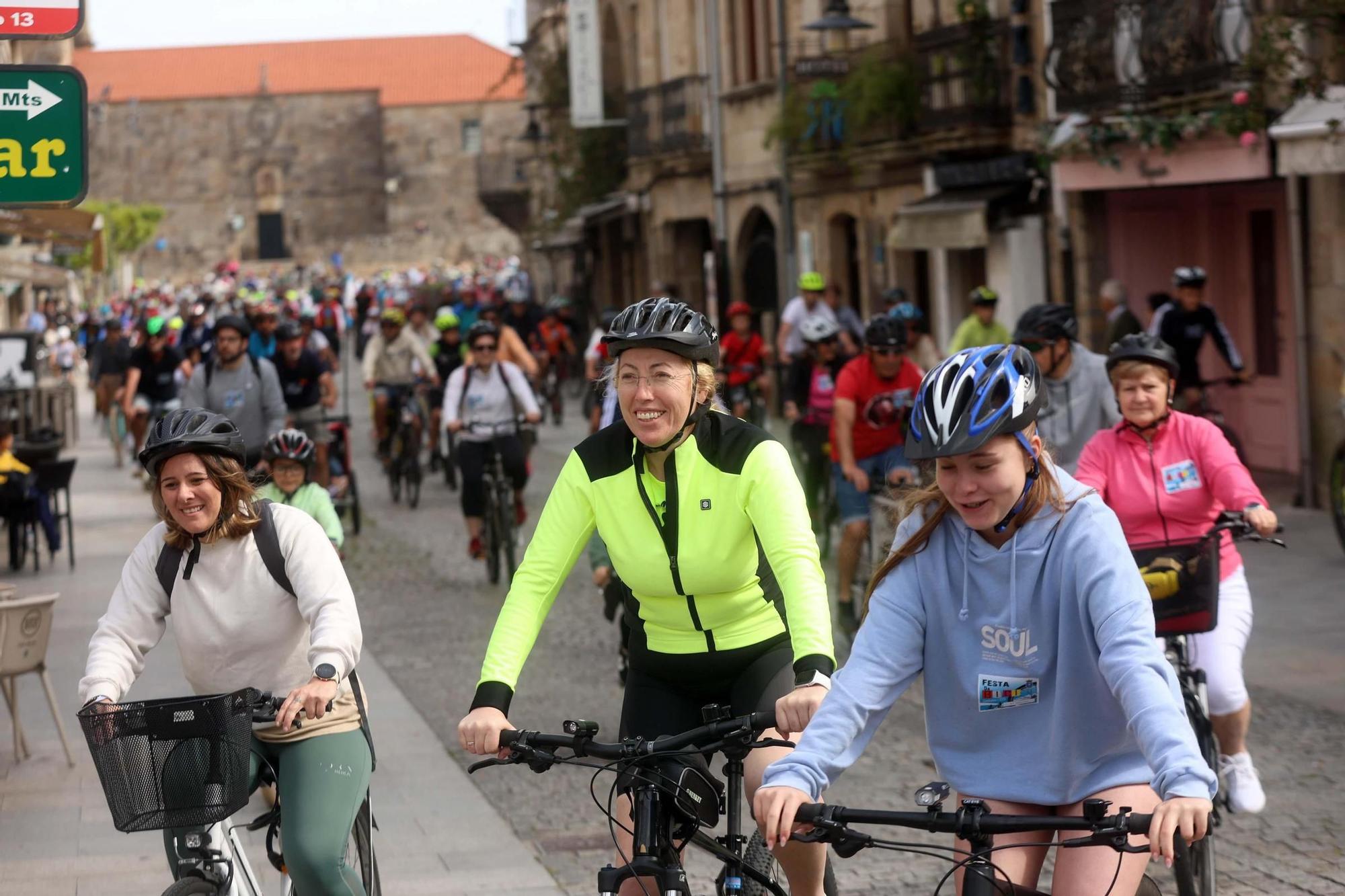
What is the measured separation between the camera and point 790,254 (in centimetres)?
2603

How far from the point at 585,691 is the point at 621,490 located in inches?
209

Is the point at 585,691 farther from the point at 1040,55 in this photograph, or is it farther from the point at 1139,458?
the point at 1040,55

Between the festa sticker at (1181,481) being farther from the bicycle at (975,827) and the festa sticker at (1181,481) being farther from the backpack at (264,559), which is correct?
the bicycle at (975,827)

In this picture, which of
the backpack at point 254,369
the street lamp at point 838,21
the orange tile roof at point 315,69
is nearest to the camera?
the backpack at point 254,369

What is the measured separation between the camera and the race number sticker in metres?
3.47

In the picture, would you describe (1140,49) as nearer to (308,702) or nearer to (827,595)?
(827,595)

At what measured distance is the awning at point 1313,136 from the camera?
42.8 ft

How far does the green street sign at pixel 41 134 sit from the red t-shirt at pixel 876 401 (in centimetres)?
470

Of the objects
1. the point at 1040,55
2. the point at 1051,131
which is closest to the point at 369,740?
the point at 1051,131

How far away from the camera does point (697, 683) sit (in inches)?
173

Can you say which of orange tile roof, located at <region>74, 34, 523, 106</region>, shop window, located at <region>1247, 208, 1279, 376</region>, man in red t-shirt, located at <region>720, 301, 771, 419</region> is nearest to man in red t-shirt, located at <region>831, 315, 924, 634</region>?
man in red t-shirt, located at <region>720, 301, 771, 419</region>

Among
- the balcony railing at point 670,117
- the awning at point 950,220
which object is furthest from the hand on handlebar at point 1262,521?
the balcony railing at point 670,117

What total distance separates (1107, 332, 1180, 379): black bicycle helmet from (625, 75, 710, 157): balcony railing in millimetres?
24248

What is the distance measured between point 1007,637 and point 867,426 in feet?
22.6
